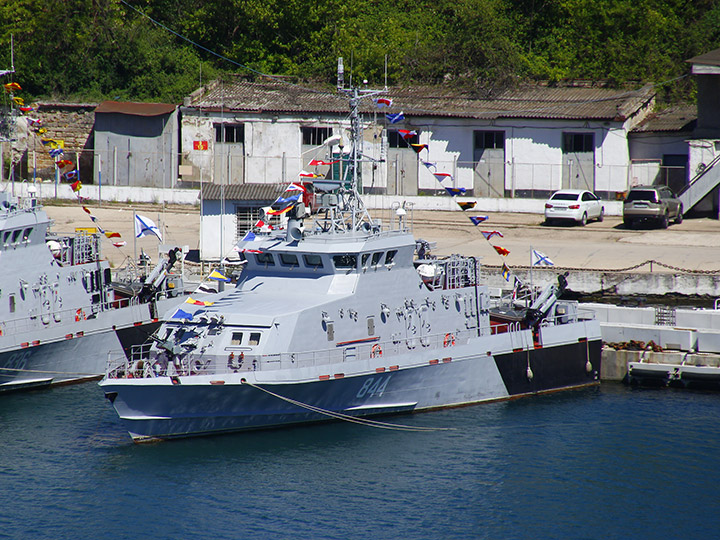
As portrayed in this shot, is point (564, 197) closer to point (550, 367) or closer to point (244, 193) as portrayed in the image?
point (244, 193)

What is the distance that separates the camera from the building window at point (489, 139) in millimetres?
51875

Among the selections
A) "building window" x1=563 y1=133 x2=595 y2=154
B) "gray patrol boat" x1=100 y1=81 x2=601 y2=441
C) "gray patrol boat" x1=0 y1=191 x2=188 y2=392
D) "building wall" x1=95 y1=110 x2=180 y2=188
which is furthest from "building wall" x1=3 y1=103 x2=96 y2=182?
"gray patrol boat" x1=100 y1=81 x2=601 y2=441

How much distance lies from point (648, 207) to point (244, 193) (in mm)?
18160

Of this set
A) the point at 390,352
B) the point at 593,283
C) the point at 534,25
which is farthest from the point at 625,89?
the point at 390,352

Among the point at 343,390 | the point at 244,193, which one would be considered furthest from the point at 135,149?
the point at 343,390

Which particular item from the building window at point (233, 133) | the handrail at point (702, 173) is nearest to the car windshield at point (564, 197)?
the handrail at point (702, 173)

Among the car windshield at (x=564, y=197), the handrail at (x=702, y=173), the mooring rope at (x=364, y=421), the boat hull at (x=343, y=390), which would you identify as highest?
the handrail at (x=702, y=173)

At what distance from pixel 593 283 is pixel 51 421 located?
20.0m

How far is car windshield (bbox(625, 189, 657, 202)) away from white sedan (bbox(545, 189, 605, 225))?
1.96 meters

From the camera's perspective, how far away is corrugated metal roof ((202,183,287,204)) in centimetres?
3949

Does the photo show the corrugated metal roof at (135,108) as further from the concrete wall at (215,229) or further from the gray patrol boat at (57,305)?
the gray patrol boat at (57,305)

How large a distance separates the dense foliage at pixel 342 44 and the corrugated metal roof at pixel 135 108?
3.87 meters

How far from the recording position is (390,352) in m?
27.5

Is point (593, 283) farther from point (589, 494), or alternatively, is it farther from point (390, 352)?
point (589, 494)
